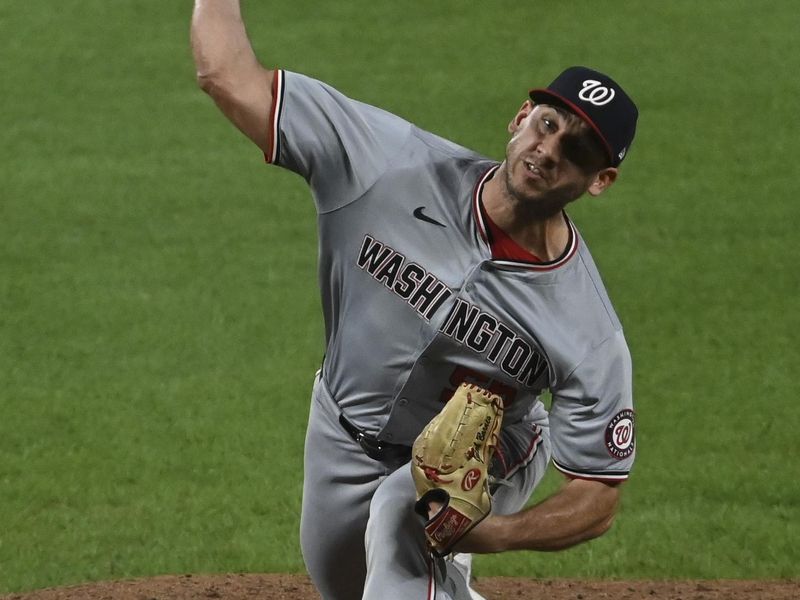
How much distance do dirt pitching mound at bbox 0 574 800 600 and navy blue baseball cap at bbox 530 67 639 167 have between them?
8.32 ft

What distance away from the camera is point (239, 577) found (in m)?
6.46

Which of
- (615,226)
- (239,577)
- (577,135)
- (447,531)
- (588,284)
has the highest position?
(577,135)

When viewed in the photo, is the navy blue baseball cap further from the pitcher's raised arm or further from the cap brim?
the pitcher's raised arm

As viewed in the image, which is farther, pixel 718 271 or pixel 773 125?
pixel 773 125

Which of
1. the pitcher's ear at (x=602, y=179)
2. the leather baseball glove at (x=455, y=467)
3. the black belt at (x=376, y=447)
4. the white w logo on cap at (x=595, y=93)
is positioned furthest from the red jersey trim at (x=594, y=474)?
the white w logo on cap at (x=595, y=93)

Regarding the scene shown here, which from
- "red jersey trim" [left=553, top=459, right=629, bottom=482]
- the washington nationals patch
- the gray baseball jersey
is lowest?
"red jersey trim" [left=553, top=459, right=629, bottom=482]

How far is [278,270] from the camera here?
10.5 metres

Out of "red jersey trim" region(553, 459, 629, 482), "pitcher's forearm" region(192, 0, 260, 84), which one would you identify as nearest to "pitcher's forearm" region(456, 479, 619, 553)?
"red jersey trim" region(553, 459, 629, 482)

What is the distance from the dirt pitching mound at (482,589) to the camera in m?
6.17

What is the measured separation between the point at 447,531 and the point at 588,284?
91 cm

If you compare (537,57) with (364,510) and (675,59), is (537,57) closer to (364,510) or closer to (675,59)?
(675,59)

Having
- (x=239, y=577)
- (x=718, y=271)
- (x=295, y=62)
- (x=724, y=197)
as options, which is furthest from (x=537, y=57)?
(x=239, y=577)

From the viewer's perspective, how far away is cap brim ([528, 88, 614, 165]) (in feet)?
14.2

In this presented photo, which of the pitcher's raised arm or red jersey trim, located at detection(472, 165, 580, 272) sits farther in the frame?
red jersey trim, located at detection(472, 165, 580, 272)
